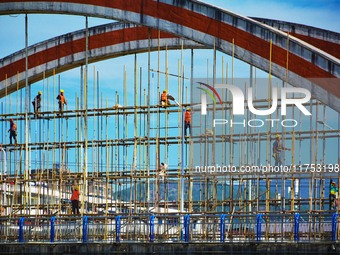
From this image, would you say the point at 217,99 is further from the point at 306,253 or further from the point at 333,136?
the point at 306,253

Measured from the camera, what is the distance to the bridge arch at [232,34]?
92.4 feet

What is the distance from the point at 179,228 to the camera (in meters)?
29.0

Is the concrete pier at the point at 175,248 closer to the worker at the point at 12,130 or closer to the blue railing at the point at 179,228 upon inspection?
the blue railing at the point at 179,228

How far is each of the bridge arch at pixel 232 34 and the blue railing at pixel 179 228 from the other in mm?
3554

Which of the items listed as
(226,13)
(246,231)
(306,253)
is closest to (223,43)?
(226,13)

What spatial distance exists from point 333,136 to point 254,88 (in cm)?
360

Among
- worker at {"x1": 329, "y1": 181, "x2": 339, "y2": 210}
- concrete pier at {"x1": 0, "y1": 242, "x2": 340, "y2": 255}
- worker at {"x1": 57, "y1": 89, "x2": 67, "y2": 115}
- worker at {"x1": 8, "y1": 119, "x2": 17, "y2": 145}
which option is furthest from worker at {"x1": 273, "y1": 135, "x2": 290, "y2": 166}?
worker at {"x1": 8, "y1": 119, "x2": 17, "y2": 145}

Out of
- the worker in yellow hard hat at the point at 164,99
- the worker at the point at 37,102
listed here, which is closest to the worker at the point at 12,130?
the worker at the point at 37,102

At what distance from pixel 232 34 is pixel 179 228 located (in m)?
5.87

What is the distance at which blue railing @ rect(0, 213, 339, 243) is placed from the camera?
2650 cm

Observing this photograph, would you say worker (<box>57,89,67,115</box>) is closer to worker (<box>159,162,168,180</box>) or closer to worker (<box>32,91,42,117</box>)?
worker (<box>32,91,42,117</box>)

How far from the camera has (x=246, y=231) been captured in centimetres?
2788

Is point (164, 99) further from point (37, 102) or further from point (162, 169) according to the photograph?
point (37, 102)

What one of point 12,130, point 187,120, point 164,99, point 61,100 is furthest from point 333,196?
point 12,130
